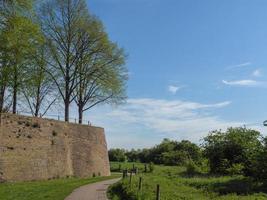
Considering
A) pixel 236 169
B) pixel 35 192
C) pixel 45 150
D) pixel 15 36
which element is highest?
pixel 15 36

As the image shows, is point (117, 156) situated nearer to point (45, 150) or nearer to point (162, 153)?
point (162, 153)

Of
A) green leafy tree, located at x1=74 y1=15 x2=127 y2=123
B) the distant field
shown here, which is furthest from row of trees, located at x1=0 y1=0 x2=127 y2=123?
the distant field

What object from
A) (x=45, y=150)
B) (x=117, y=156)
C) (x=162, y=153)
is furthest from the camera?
(x=117, y=156)

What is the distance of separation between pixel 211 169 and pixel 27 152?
14.1 meters

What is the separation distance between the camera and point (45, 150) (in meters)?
38.9

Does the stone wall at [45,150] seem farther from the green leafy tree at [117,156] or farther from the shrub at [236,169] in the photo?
the green leafy tree at [117,156]

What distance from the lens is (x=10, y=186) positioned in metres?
30.4

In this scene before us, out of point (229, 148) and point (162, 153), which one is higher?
point (162, 153)

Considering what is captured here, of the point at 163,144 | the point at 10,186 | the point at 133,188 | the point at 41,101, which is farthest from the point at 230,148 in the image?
the point at 163,144

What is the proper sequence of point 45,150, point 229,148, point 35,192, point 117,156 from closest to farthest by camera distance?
point 35,192
point 229,148
point 45,150
point 117,156

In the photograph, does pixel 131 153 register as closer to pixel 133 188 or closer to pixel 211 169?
pixel 211 169

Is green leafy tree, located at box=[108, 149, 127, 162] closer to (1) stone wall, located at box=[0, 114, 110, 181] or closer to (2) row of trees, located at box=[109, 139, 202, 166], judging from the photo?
(2) row of trees, located at box=[109, 139, 202, 166]

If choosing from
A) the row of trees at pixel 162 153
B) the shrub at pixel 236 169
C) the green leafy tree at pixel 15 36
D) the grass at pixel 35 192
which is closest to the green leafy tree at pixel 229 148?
the shrub at pixel 236 169

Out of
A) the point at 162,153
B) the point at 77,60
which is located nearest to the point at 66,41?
the point at 77,60
